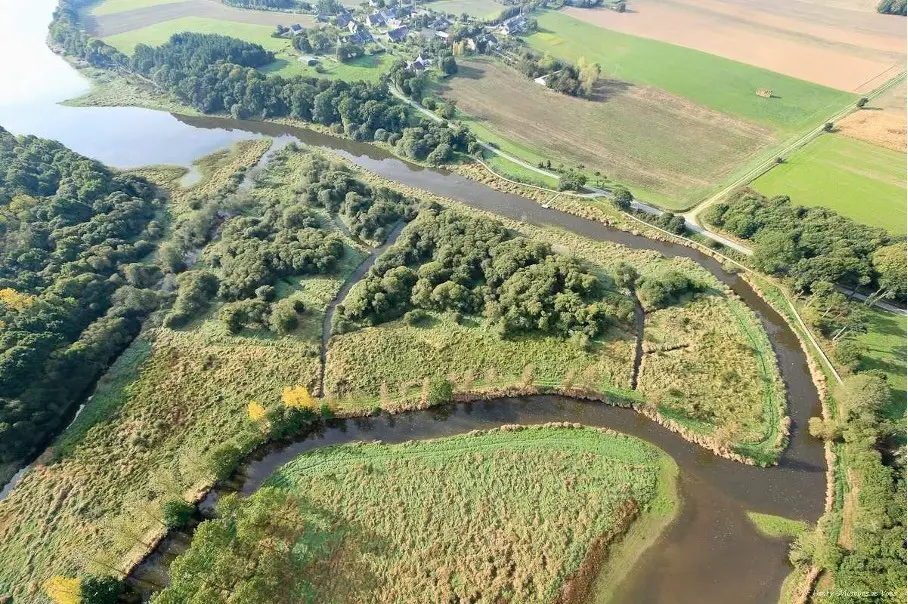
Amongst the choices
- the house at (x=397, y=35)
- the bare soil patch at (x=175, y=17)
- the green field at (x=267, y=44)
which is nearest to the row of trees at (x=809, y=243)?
the green field at (x=267, y=44)

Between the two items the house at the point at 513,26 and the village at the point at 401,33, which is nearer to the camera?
the village at the point at 401,33

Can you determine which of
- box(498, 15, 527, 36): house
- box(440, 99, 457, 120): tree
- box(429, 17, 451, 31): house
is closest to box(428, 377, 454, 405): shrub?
box(440, 99, 457, 120): tree

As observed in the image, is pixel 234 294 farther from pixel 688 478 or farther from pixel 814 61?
pixel 814 61

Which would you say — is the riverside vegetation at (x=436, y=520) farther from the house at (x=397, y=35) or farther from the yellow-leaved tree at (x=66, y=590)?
the house at (x=397, y=35)

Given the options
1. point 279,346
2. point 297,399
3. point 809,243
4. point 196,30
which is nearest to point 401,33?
point 196,30

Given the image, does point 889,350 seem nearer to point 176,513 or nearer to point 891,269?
point 891,269

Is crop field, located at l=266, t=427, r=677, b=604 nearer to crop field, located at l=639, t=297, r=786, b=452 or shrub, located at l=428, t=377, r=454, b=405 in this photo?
shrub, located at l=428, t=377, r=454, b=405
